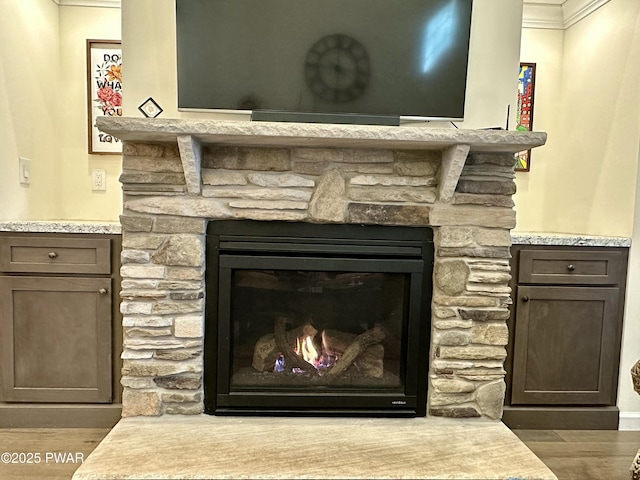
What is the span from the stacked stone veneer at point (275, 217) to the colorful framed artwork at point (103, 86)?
104cm

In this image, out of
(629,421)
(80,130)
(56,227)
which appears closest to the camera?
(56,227)

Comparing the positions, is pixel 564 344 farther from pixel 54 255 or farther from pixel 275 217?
pixel 54 255

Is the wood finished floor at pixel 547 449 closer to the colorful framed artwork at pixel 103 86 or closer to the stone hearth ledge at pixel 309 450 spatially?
the stone hearth ledge at pixel 309 450

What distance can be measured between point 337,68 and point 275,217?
614mm

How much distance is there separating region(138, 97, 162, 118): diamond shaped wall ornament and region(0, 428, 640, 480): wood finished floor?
1.40m

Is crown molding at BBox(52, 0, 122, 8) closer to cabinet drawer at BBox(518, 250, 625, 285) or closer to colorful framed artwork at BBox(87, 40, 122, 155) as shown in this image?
colorful framed artwork at BBox(87, 40, 122, 155)

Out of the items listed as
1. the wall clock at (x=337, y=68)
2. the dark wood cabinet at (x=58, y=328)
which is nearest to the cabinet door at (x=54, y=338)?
the dark wood cabinet at (x=58, y=328)

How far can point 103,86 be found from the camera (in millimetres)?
2592

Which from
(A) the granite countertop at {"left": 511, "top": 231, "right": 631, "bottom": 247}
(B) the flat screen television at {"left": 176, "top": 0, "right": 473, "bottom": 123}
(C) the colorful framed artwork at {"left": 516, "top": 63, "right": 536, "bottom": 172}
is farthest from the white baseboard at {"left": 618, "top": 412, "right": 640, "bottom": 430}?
(B) the flat screen television at {"left": 176, "top": 0, "right": 473, "bottom": 123}

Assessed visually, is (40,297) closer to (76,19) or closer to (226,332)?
(226,332)

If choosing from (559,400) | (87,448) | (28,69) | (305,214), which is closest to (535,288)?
(559,400)

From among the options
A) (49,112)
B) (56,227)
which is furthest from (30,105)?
(56,227)

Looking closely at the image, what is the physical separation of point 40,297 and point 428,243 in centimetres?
168

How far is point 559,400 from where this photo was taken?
2221mm
